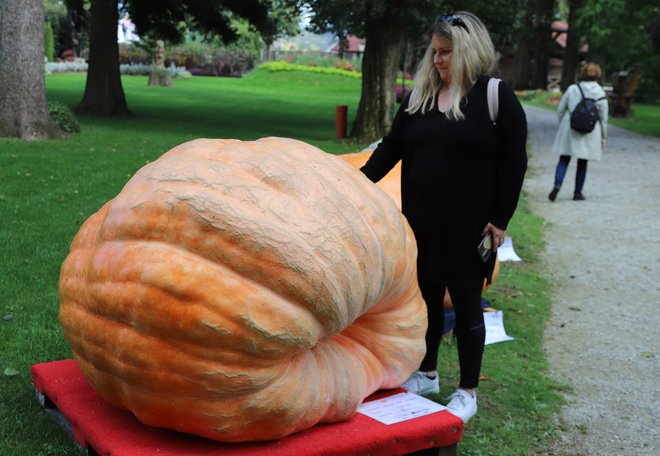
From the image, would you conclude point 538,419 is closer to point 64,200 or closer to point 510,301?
point 510,301

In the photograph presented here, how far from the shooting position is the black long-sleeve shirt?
3551mm

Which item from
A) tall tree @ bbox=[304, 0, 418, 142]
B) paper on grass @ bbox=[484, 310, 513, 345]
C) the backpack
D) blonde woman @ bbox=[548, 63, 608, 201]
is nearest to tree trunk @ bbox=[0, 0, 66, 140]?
tall tree @ bbox=[304, 0, 418, 142]

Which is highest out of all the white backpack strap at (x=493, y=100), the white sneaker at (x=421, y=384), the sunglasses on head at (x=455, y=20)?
the sunglasses on head at (x=455, y=20)

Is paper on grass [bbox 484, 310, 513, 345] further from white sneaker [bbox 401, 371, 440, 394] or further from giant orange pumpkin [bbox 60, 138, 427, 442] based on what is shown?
giant orange pumpkin [bbox 60, 138, 427, 442]

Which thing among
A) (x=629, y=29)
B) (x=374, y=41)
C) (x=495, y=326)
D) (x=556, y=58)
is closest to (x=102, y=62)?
(x=374, y=41)

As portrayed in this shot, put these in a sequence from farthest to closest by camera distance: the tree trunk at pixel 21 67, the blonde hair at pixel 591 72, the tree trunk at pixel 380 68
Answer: the tree trunk at pixel 380 68, the tree trunk at pixel 21 67, the blonde hair at pixel 591 72

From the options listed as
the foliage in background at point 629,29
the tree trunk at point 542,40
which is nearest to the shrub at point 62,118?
the foliage in background at point 629,29

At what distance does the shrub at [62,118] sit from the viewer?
14.0 m

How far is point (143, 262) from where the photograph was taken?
2.76 m

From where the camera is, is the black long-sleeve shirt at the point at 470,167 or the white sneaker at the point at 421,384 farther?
the white sneaker at the point at 421,384

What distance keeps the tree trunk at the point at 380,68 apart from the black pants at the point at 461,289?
1196cm

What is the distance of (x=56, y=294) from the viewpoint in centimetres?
527

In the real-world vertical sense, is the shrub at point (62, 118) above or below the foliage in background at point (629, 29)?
below

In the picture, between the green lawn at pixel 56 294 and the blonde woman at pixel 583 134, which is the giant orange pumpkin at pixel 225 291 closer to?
the green lawn at pixel 56 294
